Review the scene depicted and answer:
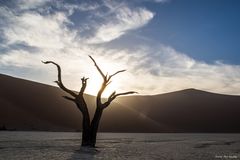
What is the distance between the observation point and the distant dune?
60162 millimetres

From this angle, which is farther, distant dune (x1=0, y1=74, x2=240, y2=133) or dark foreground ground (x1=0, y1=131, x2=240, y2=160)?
distant dune (x1=0, y1=74, x2=240, y2=133)

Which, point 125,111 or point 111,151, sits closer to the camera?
point 111,151

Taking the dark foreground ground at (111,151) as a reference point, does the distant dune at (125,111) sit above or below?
above

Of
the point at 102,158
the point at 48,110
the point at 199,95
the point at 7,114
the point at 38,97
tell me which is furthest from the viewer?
the point at 199,95

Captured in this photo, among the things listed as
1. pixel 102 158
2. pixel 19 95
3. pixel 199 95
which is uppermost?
pixel 199 95

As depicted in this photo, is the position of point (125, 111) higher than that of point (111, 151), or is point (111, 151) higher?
point (125, 111)

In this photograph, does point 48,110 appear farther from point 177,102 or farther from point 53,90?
point 177,102

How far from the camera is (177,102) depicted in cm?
10050

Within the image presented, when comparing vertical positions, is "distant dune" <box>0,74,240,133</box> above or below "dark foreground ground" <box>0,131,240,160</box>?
above

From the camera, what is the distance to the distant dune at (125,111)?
60.2 m

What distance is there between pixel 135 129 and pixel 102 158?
53868mm

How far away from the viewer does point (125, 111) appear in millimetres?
79250

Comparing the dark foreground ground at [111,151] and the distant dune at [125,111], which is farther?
the distant dune at [125,111]

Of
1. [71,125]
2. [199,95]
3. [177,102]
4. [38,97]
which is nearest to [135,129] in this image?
[71,125]
